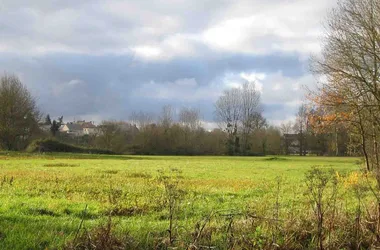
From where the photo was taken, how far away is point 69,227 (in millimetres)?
6770

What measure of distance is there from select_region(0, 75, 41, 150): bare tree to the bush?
2.03m

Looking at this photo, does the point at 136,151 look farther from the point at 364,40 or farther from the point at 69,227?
the point at 69,227

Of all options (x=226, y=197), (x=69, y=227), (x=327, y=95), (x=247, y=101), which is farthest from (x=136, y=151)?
(x=69, y=227)

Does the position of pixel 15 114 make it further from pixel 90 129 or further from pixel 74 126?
pixel 74 126

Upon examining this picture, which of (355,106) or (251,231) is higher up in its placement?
(355,106)

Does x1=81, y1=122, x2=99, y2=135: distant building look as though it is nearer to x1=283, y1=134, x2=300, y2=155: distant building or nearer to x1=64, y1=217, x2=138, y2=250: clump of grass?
x1=283, y1=134, x2=300, y2=155: distant building

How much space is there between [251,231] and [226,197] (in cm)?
617

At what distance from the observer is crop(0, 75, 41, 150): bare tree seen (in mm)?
54312

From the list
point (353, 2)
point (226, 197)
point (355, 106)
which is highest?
point (353, 2)

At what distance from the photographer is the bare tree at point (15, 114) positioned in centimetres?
5431

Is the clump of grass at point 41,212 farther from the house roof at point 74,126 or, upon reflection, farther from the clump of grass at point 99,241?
the house roof at point 74,126

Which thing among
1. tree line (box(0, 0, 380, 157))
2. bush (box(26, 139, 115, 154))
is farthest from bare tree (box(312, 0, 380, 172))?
bush (box(26, 139, 115, 154))

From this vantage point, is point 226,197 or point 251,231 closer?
point 251,231

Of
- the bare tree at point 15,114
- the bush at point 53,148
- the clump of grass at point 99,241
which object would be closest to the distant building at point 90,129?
the bush at point 53,148
